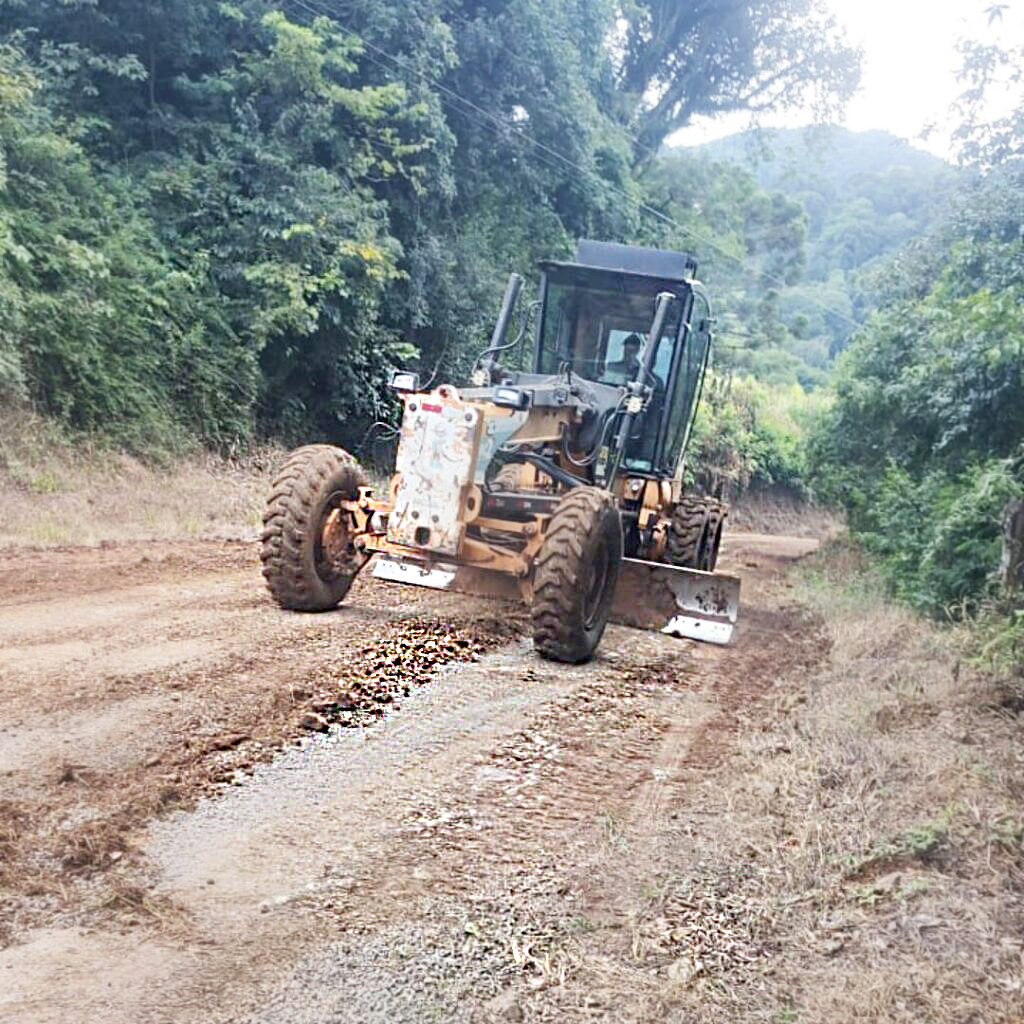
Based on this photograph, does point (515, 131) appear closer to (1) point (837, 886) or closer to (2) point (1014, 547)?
(2) point (1014, 547)

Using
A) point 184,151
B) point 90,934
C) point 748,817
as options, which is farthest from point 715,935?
point 184,151

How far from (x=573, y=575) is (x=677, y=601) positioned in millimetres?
1605

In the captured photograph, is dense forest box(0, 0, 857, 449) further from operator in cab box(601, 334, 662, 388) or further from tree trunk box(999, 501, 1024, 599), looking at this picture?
tree trunk box(999, 501, 1024, 599)

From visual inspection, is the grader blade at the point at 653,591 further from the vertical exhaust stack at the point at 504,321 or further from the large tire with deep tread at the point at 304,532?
the vertical exhaust stack at the point at 504,321

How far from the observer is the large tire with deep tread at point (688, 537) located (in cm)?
1077

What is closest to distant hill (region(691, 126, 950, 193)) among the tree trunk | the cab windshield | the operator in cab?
the cab windshield

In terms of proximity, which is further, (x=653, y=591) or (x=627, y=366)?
(x=627, y=366)

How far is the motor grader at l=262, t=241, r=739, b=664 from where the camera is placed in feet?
27.1

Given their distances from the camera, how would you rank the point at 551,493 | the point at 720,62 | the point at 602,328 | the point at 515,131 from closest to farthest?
the point at 551,493 < the point at 602,328 < the point at 515,131 < the point at 720,62

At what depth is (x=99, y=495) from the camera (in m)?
13.5

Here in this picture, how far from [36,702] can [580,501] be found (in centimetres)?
381

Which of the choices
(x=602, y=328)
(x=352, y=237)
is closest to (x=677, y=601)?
(x=602, y=328)

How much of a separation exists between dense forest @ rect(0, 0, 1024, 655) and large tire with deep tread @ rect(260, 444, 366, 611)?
5.27 meters

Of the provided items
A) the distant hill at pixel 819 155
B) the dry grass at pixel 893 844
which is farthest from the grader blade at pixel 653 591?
the distant hill at pixel 819 155
